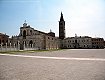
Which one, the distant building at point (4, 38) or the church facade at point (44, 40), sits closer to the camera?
the distant building at point (4, 38)

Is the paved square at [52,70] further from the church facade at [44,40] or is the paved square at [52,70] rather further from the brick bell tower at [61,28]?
the brick bell tower at [61,28]

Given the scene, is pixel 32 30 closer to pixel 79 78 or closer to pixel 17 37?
pixel 17 37

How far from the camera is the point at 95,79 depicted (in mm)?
5816

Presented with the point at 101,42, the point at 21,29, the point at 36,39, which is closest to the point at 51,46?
the point at 36,39

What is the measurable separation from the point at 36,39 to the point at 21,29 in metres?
9.41

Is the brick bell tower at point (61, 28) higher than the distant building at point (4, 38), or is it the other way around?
the brick bell tower at point (61, 28)

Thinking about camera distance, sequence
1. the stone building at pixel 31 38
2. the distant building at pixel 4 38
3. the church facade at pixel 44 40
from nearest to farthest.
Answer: the distant building at pixel 4 38, the church facade at pixel 44 40, the stone building at pixel 31 38

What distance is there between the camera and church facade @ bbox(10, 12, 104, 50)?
65.8 m

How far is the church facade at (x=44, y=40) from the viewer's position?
65.8 metres

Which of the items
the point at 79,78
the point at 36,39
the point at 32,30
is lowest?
the point at 79,78

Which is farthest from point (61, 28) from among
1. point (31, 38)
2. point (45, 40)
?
point (31, 38)

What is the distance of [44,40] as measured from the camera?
6894cm

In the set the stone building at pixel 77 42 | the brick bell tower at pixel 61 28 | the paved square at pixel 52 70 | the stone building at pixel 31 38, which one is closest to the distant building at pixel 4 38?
the stone building at pixel 31 38

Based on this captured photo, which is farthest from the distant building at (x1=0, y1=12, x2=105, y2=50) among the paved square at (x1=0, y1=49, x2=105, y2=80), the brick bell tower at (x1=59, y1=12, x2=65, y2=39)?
the paved square at (x1=0, y1=49, x2=105, y2=80)
